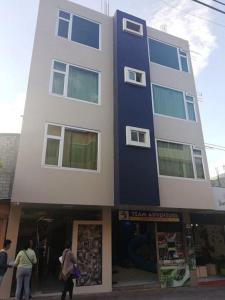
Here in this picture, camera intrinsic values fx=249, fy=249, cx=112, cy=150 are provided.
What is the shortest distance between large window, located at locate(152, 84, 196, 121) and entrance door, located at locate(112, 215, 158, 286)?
5.37 meters

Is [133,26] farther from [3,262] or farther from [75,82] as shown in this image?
[3,262]

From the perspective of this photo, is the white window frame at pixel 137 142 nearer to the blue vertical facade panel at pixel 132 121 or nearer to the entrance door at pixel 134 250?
the blue vertical facade panel at pixel 132 121

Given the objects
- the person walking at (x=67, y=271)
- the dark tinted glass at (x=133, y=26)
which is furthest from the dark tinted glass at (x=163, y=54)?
the person walking at (x=67, y=271)

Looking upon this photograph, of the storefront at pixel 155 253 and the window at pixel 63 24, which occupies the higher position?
the window at pixel 63 24

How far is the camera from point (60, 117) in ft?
31.2

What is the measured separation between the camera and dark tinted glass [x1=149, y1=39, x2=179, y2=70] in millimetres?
13086

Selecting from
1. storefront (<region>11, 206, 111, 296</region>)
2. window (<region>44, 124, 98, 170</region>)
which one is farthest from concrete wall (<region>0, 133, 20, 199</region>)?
window (<region>44, 124, 98, 170</region>)

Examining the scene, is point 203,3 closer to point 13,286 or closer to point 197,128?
point 197,128

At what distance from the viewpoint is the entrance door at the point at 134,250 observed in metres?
11.7

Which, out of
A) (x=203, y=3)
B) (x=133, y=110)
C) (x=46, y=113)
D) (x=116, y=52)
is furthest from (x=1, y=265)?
(x=116, y=52)

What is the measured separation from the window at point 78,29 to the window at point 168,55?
3121 mm

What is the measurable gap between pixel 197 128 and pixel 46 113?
7.33m

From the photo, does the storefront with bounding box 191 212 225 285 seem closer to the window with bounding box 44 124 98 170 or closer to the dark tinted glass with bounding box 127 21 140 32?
the window with bounding box 44 124 98 170

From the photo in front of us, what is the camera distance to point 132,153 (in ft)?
32.0
